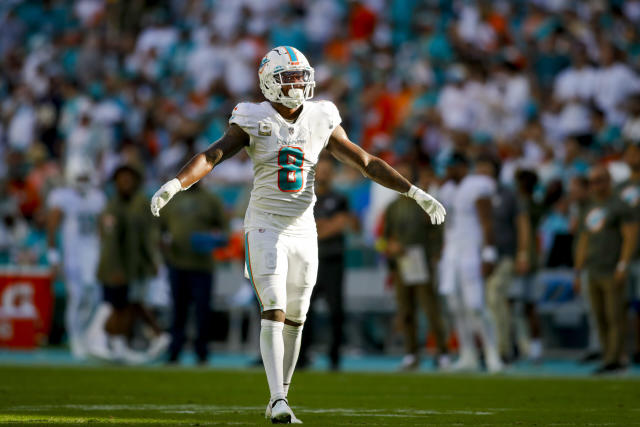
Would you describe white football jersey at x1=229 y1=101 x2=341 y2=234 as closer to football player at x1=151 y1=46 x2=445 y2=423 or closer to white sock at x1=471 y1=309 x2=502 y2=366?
football player at x1=151 y1=46 x2=445 y2=423

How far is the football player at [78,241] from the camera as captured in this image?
15219 mm

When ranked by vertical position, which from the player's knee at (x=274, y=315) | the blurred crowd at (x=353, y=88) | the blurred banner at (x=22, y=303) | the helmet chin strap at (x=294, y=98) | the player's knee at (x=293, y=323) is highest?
the blurred crowd at (x=353, y=88)

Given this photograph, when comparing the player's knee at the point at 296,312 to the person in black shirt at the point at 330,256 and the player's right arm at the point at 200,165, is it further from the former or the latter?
the person in black shirt at the point at 330,256

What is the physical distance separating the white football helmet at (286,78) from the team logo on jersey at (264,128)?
23 cm

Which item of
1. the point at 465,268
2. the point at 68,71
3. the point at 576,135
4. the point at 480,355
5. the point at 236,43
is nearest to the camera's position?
the point at 465,268

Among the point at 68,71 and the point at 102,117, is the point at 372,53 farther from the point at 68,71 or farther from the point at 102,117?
the point at 68,71

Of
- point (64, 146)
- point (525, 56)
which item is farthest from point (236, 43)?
point (525, 56)

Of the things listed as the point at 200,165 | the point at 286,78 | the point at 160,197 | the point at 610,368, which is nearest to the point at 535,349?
the point at 610,368

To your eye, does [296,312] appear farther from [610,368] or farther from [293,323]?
[610,368]

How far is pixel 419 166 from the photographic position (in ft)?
44.2

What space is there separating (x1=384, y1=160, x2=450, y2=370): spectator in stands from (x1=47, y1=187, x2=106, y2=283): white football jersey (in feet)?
13.3

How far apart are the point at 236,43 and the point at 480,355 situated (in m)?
8.92

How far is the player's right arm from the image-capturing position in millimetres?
6637

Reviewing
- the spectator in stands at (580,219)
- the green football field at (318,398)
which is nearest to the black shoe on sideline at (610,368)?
the spectator in stands at (580,219)
